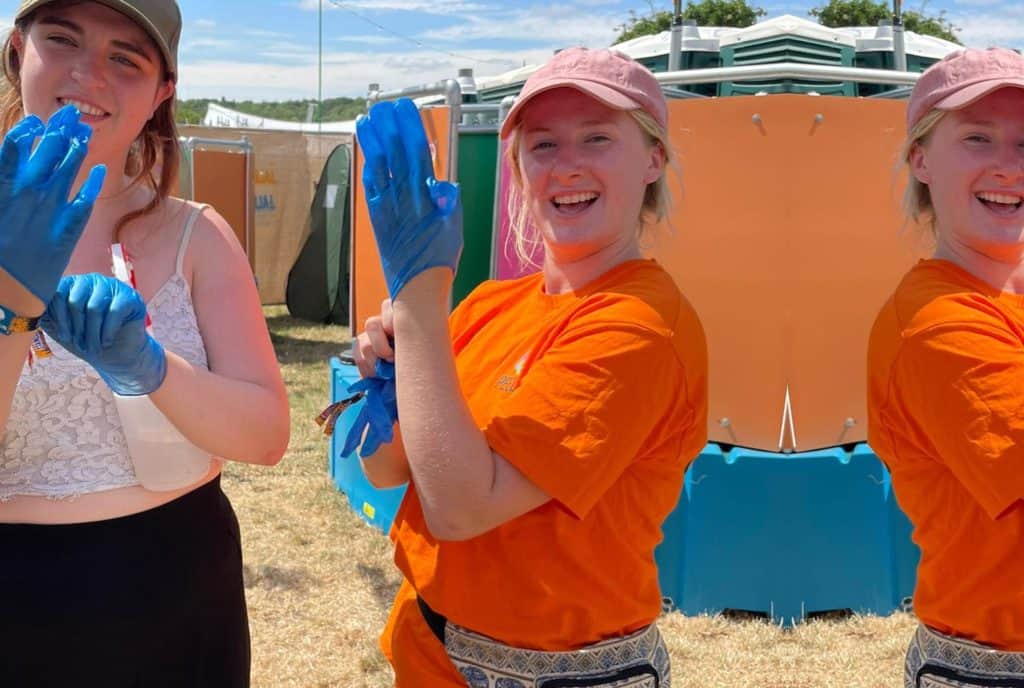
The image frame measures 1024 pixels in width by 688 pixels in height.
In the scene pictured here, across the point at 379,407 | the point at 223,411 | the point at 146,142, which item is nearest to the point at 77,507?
the point at 223,411

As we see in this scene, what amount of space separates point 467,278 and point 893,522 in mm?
2259

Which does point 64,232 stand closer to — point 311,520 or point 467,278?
point 467,278

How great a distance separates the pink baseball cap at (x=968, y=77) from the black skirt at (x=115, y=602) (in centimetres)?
134

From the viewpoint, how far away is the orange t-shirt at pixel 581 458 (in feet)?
4.13

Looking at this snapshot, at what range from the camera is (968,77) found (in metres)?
1.43

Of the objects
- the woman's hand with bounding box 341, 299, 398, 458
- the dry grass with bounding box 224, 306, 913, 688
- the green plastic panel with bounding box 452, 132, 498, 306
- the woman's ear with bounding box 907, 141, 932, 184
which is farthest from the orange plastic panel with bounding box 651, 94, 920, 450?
the woman's hand with bounding box 341, 299, 398, 458

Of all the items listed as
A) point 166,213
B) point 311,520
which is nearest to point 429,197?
point 166,213

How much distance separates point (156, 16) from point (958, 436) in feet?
4.34

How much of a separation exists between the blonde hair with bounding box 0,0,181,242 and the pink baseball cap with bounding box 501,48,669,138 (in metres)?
0.62

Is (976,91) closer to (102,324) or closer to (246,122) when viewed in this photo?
(102,324)

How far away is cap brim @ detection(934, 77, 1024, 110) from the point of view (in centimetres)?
138

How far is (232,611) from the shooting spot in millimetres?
1669

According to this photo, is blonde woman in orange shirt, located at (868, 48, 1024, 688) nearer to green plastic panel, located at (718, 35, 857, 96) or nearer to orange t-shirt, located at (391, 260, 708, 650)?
orange t-shirt, located at (391, 260, 708, 650)

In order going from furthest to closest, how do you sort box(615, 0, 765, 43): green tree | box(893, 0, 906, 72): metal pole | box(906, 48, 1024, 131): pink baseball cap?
box(615, 0, 765, 43): green tree, box(893, 0, 906, 72): metal pole, box(906, 48, 1024, 131): pink baseball cap
